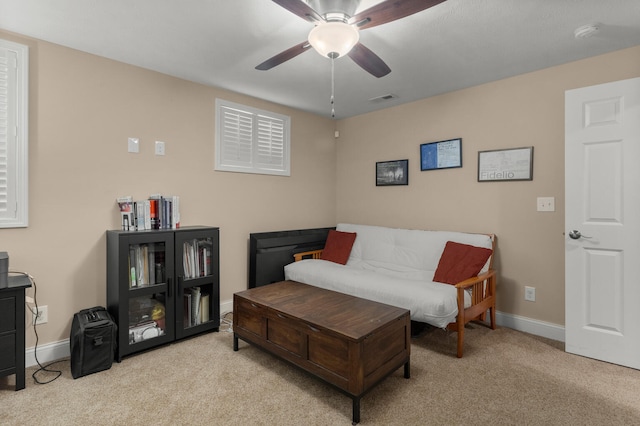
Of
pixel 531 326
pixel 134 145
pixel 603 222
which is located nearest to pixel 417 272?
pixel 531 326

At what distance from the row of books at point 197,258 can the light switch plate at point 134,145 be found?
0.91 m

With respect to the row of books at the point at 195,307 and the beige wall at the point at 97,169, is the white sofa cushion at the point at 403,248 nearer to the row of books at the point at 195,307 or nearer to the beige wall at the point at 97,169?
the beige wall at the point at 97,169

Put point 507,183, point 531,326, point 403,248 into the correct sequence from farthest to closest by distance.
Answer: point 403,248, point 507,183, point 531,326

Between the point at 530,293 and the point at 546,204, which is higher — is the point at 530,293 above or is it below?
below

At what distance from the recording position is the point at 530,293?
2.97m

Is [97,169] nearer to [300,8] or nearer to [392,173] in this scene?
[300,8]

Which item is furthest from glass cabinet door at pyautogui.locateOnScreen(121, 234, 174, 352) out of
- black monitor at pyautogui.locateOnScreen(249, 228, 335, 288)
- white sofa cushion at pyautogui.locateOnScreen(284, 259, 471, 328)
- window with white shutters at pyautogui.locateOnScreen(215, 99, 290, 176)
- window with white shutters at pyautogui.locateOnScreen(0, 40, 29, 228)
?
white sofa cushion at pyautogui.locateOnScreen(284, 259, 471, 328)

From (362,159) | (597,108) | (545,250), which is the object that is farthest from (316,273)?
(597,108)

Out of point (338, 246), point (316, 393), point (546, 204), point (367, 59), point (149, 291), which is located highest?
point (367, 59)

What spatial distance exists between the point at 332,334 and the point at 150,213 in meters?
1.83

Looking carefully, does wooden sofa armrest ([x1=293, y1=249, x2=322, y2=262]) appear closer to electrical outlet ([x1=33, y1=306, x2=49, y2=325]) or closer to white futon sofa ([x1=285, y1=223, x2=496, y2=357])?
white futon sofa ([x1=285, y1=223, x2=496, y2=357])

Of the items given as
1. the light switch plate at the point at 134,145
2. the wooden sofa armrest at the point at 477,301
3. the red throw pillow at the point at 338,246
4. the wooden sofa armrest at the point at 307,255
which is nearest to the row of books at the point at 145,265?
the light switch plate at the point at 134,145

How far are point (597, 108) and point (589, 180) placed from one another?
1.73 feet

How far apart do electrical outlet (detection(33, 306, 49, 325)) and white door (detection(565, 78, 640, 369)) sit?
3933 millimetres
